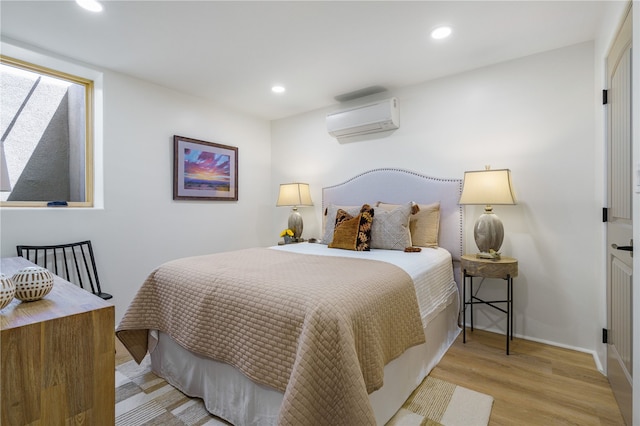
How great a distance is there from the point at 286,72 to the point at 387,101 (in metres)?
1.07

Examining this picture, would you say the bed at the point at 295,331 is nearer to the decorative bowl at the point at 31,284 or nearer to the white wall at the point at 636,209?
the decorative bowl at the point at 31,284

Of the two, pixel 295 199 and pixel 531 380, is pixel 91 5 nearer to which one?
pixel 295 199

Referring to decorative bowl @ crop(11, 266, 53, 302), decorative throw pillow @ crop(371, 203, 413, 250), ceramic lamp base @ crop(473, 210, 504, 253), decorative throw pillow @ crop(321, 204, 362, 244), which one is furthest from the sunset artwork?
ceramic lamp base @ crop(473, 210, 504, 253)

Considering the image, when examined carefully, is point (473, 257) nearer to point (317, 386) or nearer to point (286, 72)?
point (317, 386)

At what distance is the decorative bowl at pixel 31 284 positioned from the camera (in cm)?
111

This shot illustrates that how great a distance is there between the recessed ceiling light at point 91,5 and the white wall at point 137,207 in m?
0.89

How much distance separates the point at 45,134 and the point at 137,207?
94cm

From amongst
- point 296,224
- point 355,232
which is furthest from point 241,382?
point 296,224

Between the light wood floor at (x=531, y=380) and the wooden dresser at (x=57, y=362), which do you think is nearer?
the wooden dresser at (x=57, y=362)

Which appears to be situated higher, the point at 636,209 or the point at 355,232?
the point at 636,209

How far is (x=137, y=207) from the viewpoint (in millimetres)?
3059

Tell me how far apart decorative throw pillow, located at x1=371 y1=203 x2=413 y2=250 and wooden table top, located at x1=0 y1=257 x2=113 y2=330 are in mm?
2098

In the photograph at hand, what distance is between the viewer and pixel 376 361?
132 centimetres

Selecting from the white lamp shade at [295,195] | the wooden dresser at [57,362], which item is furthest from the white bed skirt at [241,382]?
the white lamp shade at [295,195]
